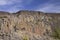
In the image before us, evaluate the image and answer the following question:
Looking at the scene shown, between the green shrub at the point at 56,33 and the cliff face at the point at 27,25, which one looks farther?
the green shrub at the point at 56,33

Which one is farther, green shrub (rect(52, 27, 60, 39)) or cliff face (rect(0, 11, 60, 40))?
green shrub (rect(52, 27, 60, 39))

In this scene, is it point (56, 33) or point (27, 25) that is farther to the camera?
point (56, 33)

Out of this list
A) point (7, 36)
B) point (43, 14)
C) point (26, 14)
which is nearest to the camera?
point (7, 36)

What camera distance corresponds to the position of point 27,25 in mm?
25422

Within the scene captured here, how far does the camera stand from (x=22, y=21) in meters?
25.4

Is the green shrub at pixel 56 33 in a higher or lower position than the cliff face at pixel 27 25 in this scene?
lower

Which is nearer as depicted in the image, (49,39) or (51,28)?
(49,39)

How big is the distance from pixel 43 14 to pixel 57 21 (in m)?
2.57

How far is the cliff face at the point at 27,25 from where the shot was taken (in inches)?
899

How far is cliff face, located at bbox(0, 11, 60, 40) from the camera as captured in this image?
74.9 feet

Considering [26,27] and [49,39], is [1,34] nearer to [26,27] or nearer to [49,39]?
[26,27]

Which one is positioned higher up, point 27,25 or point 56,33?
point 27,25

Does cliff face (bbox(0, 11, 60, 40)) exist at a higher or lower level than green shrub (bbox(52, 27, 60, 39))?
higher

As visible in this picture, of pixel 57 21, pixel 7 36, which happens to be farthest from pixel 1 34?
pixel 57 21
